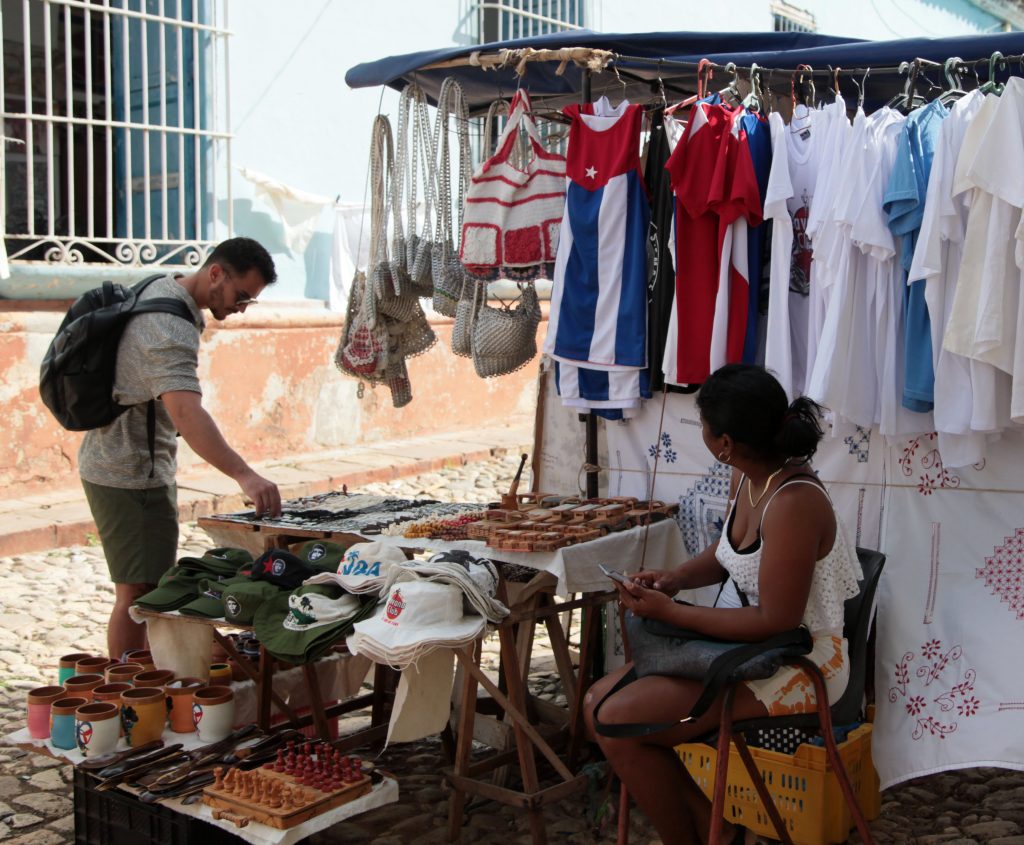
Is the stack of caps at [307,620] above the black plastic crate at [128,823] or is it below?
above

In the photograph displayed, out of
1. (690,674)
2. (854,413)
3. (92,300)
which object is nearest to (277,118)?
(92,300)

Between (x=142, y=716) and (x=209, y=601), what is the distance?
391 millimetres

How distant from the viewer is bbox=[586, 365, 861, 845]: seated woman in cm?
288

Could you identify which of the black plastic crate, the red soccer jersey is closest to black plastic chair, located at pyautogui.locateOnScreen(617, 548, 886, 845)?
A: the red soccer jersey

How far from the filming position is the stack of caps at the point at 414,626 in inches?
124

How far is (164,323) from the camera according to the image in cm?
397

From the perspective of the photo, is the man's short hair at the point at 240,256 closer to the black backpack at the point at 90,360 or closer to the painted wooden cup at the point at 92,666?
the black backpack at the point at 90,360

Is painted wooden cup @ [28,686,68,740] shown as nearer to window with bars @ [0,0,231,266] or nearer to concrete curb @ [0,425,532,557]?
concrete curb @ [0,425,532,557]

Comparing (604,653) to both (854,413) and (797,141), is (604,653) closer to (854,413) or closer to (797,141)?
(854,413)

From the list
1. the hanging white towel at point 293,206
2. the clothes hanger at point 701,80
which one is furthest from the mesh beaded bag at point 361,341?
the hanging white towel at point 293,206

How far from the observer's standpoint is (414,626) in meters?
3.20

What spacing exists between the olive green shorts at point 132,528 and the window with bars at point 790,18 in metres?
11.5

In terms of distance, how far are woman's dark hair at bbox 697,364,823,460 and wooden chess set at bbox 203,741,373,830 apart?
1.38m

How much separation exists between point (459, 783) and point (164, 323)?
179 centimetres
